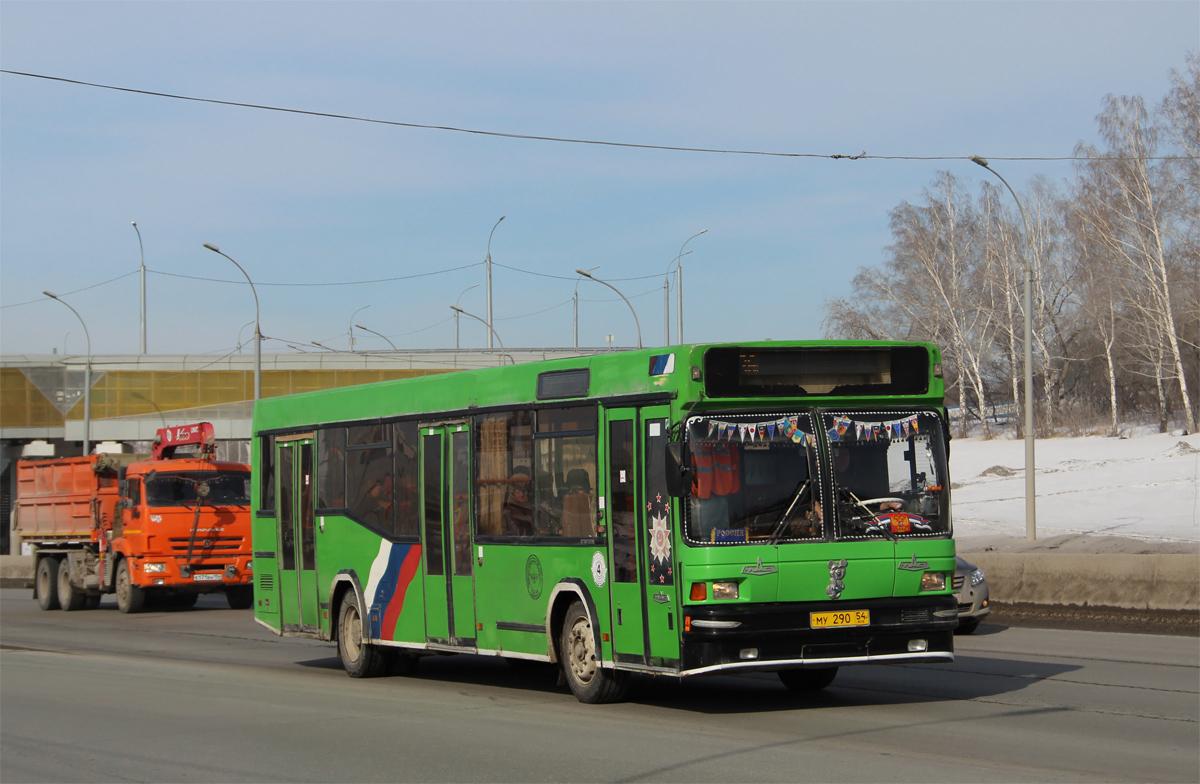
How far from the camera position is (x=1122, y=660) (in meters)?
13.6

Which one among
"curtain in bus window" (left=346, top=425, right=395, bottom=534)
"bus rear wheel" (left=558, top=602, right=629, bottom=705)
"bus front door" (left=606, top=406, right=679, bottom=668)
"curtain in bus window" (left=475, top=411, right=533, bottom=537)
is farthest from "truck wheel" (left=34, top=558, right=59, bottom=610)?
"bus front door" (left=606, top=406, right=679, bottom=668)

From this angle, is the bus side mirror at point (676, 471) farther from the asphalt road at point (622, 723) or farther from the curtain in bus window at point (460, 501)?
the curtain in bus window at point (460, 501)

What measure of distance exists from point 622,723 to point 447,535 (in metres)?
3.49

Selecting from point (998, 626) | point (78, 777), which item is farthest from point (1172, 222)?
point (78, 777)

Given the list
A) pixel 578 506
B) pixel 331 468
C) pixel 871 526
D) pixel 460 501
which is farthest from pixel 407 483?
pixel 871 526

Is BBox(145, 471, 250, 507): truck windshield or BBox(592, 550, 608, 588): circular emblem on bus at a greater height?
BBox(145, 471, 250, 507): truck windshield

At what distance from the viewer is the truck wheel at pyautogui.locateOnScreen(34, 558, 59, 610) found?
29047mm

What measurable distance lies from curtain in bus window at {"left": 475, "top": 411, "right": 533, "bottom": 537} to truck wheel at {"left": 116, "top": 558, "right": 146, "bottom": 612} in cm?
1612

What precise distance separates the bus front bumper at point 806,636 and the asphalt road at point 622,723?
446 millimetres

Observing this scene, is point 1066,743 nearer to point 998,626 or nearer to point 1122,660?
point 1122,660

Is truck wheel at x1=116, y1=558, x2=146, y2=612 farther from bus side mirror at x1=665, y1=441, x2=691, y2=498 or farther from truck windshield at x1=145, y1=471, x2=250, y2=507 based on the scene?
bus side mirror at x1=665, y1=441, x2=691, y2=498

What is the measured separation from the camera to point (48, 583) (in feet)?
95.9

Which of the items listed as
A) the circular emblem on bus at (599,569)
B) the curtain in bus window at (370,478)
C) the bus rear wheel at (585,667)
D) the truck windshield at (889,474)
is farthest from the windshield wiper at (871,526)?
the curtain in bus window at (370,478)

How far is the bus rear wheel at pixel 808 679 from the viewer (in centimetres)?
1156
